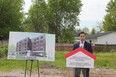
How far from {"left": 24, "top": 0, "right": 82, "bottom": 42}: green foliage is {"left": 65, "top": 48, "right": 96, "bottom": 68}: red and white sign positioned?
227 feet

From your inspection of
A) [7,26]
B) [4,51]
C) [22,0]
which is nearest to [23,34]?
[4,51]

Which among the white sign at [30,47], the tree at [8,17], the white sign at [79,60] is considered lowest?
the white sign at [79,60]

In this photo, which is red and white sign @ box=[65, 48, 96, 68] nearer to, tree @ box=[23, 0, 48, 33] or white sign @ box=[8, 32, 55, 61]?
white sign @ box=[8, 32, 55, 61]

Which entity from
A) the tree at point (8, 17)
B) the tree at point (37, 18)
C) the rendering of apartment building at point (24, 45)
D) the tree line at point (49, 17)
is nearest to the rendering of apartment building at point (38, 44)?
the rendering of apartment building at point (24, 45)

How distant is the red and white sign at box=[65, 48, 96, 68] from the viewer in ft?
43.0

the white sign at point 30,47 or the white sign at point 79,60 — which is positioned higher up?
the white sign at point 30,47

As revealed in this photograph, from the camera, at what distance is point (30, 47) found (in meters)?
14.8

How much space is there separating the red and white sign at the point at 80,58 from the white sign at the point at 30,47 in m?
1.70

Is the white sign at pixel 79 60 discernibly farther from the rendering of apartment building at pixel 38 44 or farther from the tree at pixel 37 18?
the tree at pixel 37 18

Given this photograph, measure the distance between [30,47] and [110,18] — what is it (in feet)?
252

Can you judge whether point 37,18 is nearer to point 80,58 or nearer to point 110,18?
point 110,18

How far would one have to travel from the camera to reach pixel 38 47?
1478cm

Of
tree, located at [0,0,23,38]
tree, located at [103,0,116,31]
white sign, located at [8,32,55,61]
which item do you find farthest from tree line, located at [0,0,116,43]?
white sign, located at [8,32,55,61]

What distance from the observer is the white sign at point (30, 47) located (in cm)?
1475
